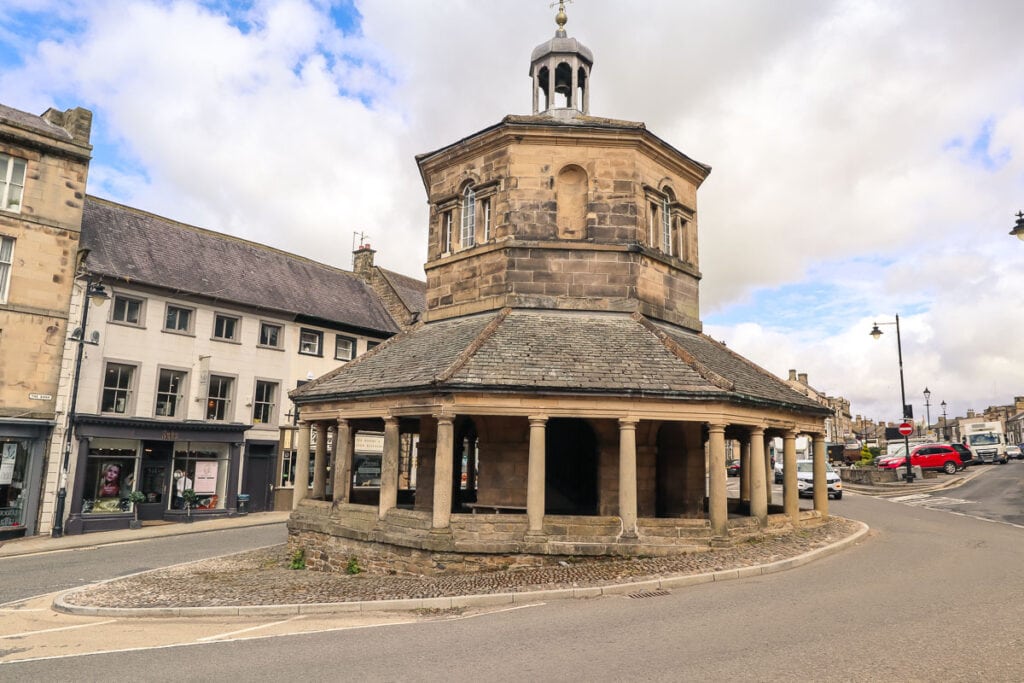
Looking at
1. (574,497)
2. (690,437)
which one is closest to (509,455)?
(574,497)

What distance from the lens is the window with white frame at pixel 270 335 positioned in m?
30.3

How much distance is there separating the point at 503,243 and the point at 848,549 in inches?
419

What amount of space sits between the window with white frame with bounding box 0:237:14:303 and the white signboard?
4986 mm

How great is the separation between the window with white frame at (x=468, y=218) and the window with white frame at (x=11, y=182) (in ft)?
55.0

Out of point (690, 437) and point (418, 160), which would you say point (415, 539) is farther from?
point (418, 160)

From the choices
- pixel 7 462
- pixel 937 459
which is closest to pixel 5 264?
pixel 7 462

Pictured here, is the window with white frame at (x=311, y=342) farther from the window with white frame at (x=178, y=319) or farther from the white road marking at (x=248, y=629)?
the white road marking at (x=248, y=629)

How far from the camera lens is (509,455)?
1520 centimetres

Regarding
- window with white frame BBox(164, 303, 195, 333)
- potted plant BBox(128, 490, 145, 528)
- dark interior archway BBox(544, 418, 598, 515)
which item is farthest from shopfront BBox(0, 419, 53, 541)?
dark interior archway BBox(544, 418, 598, 515)

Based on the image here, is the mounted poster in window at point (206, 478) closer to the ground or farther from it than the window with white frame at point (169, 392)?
closer to the ground

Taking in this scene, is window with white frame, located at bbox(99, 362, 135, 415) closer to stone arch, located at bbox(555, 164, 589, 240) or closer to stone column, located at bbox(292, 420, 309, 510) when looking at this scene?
stone column, located at bbox(292, 420, 309, 510)

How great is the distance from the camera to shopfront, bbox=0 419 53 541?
72.4 feet

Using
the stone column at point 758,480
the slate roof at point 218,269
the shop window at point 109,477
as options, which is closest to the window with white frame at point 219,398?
the shop window at point 109,477

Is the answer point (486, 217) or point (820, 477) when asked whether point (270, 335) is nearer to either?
point (486, 217)
